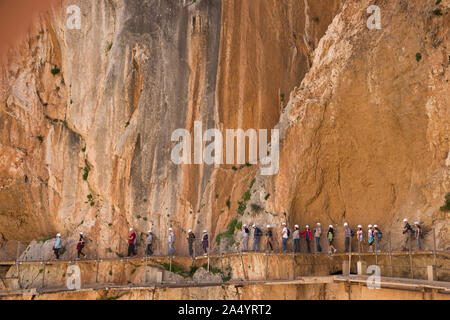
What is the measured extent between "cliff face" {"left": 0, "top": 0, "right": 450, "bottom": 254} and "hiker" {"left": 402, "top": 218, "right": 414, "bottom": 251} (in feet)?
3.06

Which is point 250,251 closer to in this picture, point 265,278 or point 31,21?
point 265,278

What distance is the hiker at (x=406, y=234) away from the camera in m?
25.7

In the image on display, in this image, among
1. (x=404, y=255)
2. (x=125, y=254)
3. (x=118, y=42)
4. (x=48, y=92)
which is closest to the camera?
(x=404, y=255)

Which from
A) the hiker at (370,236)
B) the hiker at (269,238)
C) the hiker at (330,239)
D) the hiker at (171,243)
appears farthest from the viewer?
the hiker at (171,243)

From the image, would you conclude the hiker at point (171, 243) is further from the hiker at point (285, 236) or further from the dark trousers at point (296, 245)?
the dark trousers at point (296, 245)

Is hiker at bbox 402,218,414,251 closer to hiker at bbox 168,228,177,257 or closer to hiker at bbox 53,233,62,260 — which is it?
hiker at bbox 168,228,177,257

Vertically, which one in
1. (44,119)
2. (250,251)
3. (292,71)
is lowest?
(250,251)

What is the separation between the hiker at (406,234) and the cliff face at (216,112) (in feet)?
3.06

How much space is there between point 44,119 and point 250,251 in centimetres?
1552

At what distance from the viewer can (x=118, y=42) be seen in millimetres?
33844

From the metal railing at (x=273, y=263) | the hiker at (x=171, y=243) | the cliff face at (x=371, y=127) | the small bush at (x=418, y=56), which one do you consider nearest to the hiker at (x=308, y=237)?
the metal railing at (x=273, y=263)

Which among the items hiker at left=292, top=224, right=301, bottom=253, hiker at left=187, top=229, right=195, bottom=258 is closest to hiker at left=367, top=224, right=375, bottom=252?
hiker at left=292, top=224, right=301, bottom=253

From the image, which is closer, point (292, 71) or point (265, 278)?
point (265, 278)

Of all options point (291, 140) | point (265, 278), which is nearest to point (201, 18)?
point (291, 140)
